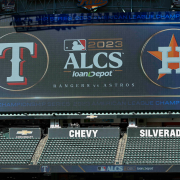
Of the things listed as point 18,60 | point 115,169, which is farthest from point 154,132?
point 18,60

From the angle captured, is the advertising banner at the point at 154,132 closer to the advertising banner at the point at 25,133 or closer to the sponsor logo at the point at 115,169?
the sponsor logo at the point at 115,169

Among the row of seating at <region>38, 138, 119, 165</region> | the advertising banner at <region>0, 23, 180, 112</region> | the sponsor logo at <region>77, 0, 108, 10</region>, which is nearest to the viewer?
the row of seating at <region>38, 138, 119, 165</region>

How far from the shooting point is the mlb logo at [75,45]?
84.8 ft

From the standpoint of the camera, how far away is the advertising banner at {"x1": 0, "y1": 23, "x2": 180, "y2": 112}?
25281 mm

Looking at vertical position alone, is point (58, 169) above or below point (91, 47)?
below

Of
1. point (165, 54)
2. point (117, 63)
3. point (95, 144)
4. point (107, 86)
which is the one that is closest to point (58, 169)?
point (95, 144)

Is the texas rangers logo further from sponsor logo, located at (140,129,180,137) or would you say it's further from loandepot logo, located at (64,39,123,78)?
sponsor logo, located at (140,129,180,137)

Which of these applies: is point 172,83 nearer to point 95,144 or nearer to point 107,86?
point 107,86

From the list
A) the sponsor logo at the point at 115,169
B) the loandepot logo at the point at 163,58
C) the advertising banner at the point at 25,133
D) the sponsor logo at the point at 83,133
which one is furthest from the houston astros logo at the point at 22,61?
the sponsor logo at the point at 115,169

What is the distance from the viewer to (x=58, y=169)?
2342 centimetres

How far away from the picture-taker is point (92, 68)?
25766 mm

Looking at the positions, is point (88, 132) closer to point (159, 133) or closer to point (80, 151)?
point (80, 151)

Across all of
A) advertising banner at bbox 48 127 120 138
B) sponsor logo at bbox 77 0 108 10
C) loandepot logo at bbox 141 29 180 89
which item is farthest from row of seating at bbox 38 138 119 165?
sponsor logo at bbox 77 0 108 10

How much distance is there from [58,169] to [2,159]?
450cm
